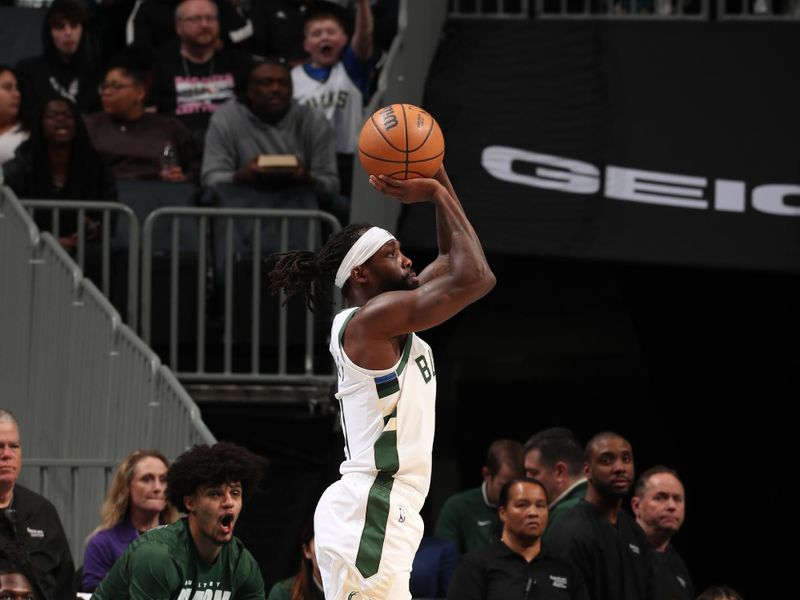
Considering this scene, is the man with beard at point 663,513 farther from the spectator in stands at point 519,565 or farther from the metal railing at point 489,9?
the metal railing at point 489,9

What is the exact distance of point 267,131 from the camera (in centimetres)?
1266

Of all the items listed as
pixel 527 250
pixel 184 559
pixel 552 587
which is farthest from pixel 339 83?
pixel 184 559

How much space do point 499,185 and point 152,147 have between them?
2.75 metres

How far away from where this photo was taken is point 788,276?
13508 millimetres

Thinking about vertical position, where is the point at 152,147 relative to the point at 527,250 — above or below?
above

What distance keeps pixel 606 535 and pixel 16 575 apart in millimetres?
3512

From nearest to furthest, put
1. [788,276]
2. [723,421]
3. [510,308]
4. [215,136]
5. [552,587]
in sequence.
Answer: [552,587], [215,136], [788,276], [723,421], [510,308]

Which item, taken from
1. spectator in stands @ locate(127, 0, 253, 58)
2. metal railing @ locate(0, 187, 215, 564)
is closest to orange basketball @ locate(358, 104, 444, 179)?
metal railing @ locate(0, 187, 215, 564)

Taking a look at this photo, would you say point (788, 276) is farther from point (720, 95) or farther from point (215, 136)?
point (215, 136)

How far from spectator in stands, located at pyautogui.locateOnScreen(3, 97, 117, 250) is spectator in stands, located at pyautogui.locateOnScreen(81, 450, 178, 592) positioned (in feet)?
10.2

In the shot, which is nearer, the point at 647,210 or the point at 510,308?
the point at 647,210

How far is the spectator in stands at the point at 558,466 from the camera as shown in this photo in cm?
1010

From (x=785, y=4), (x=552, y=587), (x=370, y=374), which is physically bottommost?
(x=552, y=587)

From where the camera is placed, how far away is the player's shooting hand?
269 inches
